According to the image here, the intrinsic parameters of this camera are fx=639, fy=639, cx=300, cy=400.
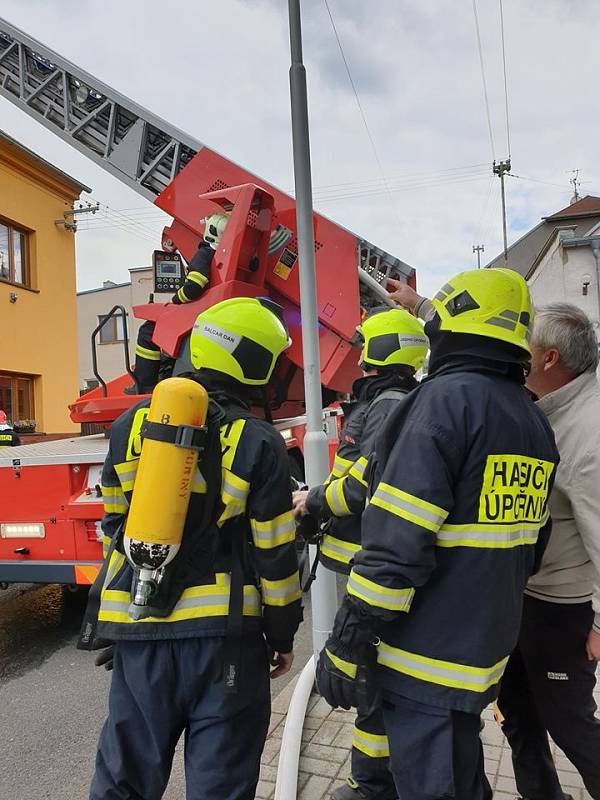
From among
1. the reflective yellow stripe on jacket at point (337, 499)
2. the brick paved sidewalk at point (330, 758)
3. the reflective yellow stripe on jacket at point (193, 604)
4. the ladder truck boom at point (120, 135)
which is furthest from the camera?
the ladder truck boom at point (120, 135)

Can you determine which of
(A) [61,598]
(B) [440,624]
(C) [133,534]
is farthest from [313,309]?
(A) [61,598]

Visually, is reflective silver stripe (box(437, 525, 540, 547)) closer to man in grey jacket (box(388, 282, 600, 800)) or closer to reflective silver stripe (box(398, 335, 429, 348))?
man in grey jacket (box(388, 282, 600, 800))

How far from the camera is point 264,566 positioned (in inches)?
81.3

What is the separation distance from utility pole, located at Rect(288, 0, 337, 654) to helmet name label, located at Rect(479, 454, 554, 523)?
5.68 feet

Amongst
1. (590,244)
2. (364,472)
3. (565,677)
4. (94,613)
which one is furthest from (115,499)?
(590,244)

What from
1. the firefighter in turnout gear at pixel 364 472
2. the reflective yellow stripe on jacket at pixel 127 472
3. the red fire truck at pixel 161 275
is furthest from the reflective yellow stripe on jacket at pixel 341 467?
the red fire truck at pixel 161 275

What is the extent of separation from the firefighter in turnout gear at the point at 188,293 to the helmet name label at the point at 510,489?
3.71m

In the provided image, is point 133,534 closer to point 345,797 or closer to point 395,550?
point 395,550

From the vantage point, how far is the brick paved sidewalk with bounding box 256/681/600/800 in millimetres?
2664

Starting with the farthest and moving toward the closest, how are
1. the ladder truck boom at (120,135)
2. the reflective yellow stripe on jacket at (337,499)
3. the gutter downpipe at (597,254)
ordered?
the gutter downpipe at (597,254), the ladder truck boom at (120,135), the reflective yellow stripe on jacket at (337,499)

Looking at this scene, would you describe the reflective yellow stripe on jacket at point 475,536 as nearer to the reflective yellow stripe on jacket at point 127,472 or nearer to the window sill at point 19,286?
the reflective yellow stripe on jacket at point 127,472

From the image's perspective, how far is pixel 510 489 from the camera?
1.69m

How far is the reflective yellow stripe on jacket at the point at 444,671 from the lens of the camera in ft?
5.42

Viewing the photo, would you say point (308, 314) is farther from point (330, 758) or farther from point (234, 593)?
point (330, 758)
